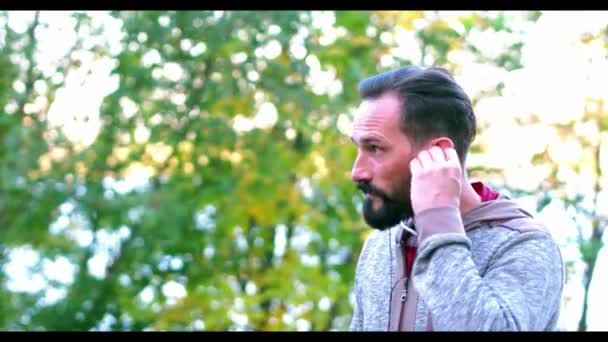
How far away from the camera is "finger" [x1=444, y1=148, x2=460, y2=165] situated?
6.23 feet

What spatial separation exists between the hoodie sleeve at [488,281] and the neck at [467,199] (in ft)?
0.53

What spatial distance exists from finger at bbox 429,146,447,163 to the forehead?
3.4 inches

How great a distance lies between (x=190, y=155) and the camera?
7.42 meters

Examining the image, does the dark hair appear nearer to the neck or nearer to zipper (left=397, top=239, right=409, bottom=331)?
the neck

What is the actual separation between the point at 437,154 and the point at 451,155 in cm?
3

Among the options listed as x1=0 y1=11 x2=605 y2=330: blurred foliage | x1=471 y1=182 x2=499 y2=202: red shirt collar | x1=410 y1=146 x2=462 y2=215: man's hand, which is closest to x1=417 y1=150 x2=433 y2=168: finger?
x1=410 y1=146 x2=462 y2=215: man's hand

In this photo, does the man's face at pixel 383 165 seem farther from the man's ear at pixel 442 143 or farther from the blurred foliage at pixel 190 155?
the blurred foliage at pixel 190 155

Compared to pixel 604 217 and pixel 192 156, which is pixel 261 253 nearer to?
pixel 192 156

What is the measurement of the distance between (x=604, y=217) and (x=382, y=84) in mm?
5360

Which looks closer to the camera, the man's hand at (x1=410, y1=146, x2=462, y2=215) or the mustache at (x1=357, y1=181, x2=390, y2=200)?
the man's hand at (x1=410, y1=146, x2=462, y2=215)

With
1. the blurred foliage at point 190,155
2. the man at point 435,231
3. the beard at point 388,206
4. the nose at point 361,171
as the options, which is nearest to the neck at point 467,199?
the man at point 435,231

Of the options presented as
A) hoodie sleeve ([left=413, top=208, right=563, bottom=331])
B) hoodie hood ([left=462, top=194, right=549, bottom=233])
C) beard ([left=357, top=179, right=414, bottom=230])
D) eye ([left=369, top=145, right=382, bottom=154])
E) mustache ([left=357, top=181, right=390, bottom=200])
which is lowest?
hoodie sleeve ([left=413, top=208, right=563, bottom=331])

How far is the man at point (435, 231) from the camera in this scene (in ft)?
5.56

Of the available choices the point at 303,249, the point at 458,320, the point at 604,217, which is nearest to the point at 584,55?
the point at 604,217
